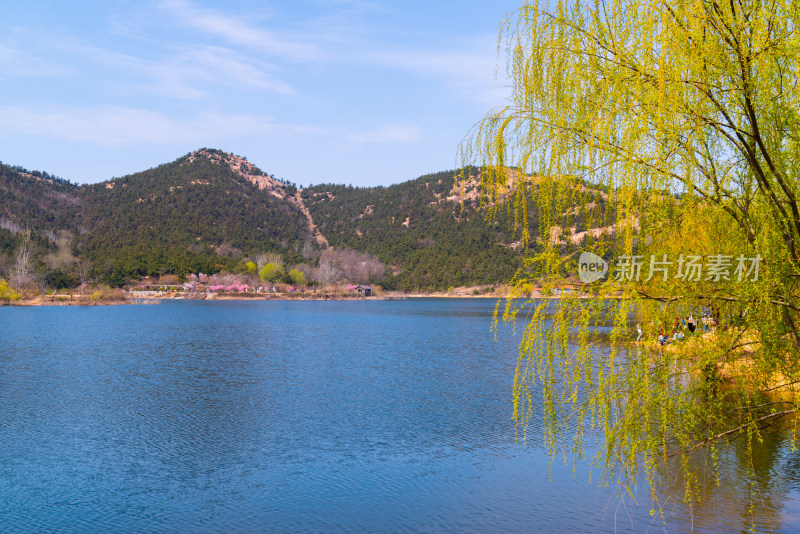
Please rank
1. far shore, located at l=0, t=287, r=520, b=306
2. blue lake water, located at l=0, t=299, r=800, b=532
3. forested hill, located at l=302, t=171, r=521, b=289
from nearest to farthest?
blue lake water, located at l=0, t=299, r=800, b=532, far shore, located at l=0, t=287, r=520, b=306, forested hill, located at l=302, t=171, r=521, b=289

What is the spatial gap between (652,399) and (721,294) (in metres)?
1.35

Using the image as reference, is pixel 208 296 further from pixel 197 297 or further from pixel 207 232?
pixel 207 232

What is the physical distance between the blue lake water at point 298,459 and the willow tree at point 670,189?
602 centimetres

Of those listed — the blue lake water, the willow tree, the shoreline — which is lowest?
the blue lake water

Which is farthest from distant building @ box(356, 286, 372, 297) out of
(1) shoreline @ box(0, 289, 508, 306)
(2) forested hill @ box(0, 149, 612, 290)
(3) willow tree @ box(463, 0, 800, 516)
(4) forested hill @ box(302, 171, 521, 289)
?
(3) willow tree @ box(463, 0, 800, 516)

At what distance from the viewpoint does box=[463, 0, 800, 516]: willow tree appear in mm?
5836

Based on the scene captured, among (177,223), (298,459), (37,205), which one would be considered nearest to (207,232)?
(177,223)

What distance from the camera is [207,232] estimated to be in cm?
16400

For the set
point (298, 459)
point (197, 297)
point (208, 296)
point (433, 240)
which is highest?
point (433, 240)

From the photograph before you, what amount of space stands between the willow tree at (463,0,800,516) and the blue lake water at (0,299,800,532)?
6.02 meters

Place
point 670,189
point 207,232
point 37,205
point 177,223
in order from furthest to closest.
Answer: point 207,232 → point 177,223 → point 37,205 → point 670,189

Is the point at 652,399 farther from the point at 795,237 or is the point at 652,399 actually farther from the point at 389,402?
the point at 389,402

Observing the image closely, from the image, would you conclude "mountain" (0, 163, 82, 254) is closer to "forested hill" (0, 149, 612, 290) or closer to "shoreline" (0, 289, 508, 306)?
"forested hill" (0, 149, 612, 290)

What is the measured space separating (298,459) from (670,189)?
1203cm
